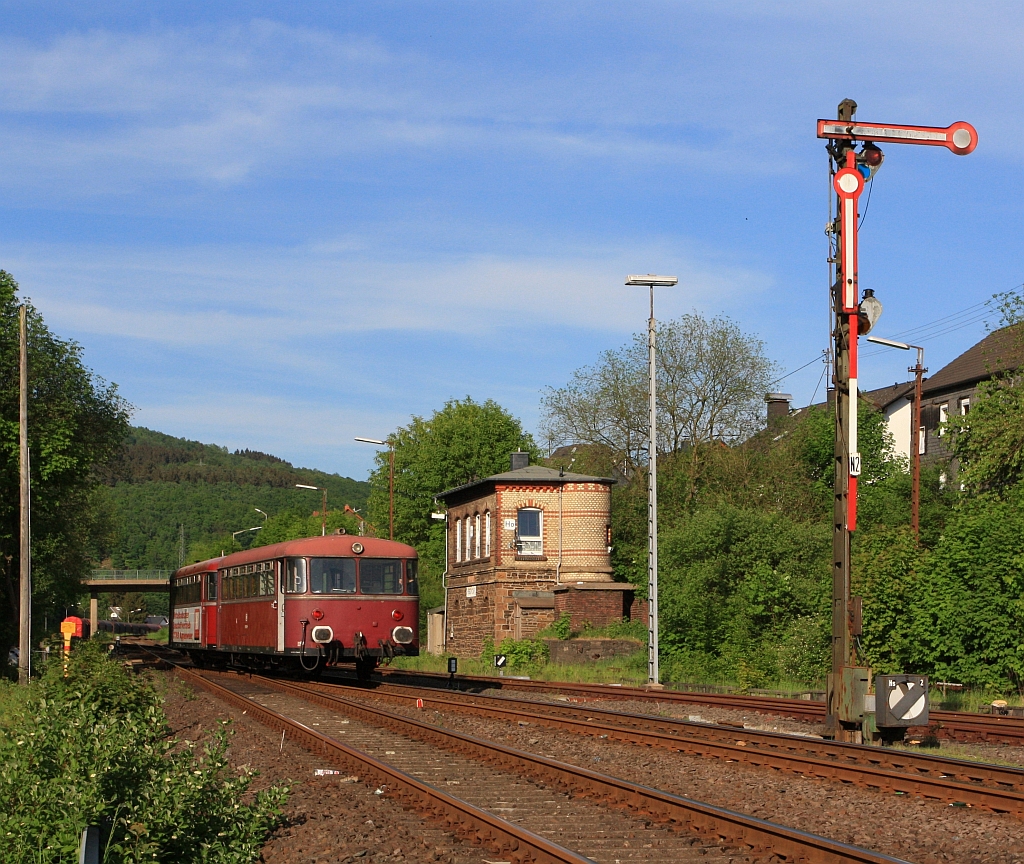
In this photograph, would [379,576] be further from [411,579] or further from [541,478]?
[541,478]

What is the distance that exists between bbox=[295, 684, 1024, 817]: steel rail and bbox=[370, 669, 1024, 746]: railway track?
9.48 ft

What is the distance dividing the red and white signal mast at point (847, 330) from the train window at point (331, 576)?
12.5 metres

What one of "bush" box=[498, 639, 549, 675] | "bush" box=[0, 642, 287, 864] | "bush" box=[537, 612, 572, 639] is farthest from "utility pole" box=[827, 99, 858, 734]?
"bush" box=[537, 612, 572, 639]

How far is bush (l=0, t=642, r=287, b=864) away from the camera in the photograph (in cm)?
745

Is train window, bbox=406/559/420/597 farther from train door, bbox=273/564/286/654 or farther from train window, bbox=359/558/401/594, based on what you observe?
train door, bbox=273/564/286/654

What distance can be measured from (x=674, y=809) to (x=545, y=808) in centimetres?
117

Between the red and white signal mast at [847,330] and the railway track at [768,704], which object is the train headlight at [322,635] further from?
the red and white signal mast at [847,330]

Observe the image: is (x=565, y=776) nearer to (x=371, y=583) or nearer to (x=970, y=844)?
(x=970, y=844)

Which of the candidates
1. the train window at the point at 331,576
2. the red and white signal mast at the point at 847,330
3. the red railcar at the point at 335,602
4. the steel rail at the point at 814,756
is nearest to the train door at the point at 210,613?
the red railcar at the point at 335,602

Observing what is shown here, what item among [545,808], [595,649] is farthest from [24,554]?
[545,808]

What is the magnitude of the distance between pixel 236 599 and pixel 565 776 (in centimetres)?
2002

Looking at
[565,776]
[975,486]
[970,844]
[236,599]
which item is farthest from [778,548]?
[970,844]

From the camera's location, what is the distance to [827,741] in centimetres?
1410

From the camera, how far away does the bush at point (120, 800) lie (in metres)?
7.45
